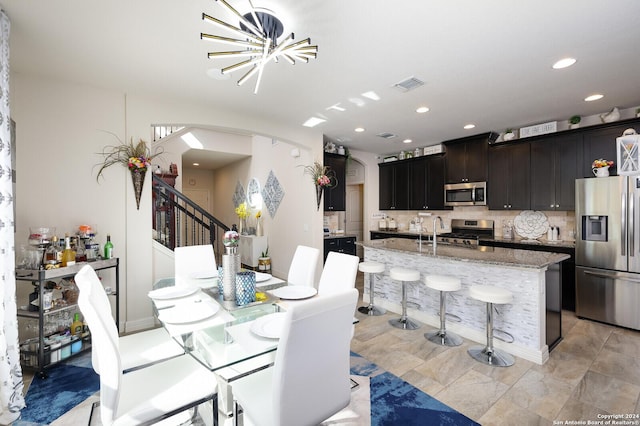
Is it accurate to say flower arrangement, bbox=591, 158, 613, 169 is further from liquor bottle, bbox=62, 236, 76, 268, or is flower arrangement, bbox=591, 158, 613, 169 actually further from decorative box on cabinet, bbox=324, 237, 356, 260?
liquor bottle, bbox=62, 236, 76, 268

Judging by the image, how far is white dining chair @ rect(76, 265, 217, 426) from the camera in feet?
4.11

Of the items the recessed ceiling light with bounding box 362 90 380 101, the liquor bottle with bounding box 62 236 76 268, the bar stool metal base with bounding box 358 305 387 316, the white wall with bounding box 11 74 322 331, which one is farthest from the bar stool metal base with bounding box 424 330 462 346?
the liquor bottle with bounding box 62 236 76 268

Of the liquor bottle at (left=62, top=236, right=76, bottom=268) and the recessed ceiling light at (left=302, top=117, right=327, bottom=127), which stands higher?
the recessed ceiling light at (left=302, top=117, right=327, bottom=127)

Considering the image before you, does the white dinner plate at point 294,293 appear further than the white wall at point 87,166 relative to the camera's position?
No

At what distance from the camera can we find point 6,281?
75.0 inches

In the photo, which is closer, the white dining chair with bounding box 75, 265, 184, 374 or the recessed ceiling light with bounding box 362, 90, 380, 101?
the white dining chair with bounding box 75, 265, 184, 374

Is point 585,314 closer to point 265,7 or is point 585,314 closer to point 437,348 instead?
point 437,348

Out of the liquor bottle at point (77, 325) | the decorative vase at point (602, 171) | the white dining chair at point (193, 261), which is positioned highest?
the decorative vase at point (602, 171)

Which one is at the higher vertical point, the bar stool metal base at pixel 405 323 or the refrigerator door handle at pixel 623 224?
the refrigerator door handle at pixel 623 224

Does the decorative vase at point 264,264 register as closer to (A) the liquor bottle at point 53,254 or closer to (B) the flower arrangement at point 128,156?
(B) the flower arrangement at point 128,156

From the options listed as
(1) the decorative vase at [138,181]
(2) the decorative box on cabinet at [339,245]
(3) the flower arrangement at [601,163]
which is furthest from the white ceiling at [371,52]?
(2) the decorative box on cabinet at [339,245]

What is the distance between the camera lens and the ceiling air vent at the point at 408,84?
2.87 m

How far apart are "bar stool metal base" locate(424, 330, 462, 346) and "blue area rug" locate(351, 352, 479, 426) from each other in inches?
34.9

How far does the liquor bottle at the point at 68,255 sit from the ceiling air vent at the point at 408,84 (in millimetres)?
3556
